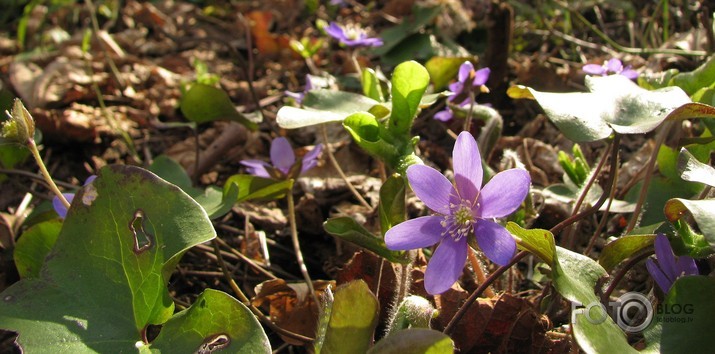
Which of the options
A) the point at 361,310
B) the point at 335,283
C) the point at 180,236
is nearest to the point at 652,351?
the point at 361,310

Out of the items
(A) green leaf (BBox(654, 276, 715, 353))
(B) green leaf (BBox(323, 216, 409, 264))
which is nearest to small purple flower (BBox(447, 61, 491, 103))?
(B) green leaf (BBox(323, 216, 409, 264))

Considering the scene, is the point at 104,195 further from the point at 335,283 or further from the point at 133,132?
the point at 133,132

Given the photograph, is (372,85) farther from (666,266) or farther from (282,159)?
(666,266)

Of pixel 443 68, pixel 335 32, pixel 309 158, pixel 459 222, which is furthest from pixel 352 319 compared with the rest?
pixel 335 32

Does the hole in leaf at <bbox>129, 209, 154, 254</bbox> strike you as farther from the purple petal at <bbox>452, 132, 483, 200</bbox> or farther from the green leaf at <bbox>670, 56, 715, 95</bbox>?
the green leaf at <bbox>670, 56, 715, 95</bbox>

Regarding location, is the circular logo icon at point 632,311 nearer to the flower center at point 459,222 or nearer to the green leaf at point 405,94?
the flower center at point 459,222

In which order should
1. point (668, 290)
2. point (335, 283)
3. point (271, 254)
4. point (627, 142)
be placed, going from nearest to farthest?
1. point (668, 290)
2. point (335, 283)
3. point (271, 254)
4. point (627, 142)
